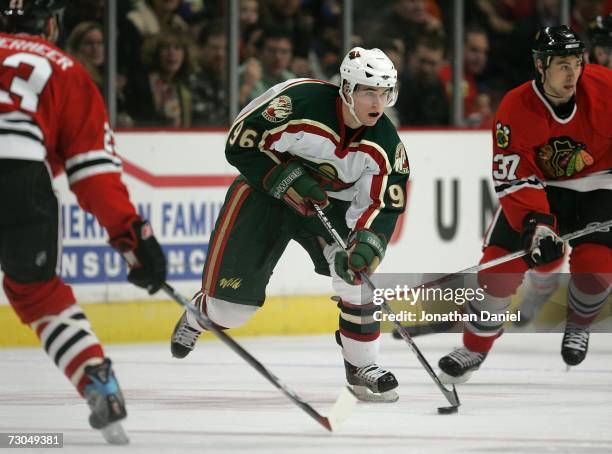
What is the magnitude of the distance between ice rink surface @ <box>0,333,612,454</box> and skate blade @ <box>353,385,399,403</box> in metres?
0.04

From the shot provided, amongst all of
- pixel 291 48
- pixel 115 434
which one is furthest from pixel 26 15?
pixel 291 48

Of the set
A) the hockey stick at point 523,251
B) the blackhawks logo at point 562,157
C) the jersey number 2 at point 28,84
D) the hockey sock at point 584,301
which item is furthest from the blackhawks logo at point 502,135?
the jersey number 2 at point 28,84

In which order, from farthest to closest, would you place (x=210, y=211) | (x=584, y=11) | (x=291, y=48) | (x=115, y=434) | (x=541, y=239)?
(x=584, y=11) < (x=291, y=48) < (x=210, y=211) < (x=541, y=239) < (x=115, y=434)

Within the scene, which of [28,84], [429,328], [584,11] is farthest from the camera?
[584,11]

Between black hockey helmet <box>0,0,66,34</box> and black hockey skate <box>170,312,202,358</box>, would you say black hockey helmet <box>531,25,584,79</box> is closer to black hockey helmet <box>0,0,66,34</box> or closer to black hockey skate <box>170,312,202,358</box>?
black hockey skate <box>170,312,202,358</box>

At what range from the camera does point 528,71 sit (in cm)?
810

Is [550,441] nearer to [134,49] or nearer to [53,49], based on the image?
[53,49]

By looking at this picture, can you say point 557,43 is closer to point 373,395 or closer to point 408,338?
point 408,338

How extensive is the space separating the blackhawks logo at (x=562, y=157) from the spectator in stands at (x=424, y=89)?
2198mm

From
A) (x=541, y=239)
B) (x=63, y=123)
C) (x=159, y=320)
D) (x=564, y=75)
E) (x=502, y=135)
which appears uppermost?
(x=63, y=123)

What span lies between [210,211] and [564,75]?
214 centimetres

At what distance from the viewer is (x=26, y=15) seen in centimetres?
→ 394

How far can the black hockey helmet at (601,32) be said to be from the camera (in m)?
6.62

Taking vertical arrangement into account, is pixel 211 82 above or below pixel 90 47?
below
